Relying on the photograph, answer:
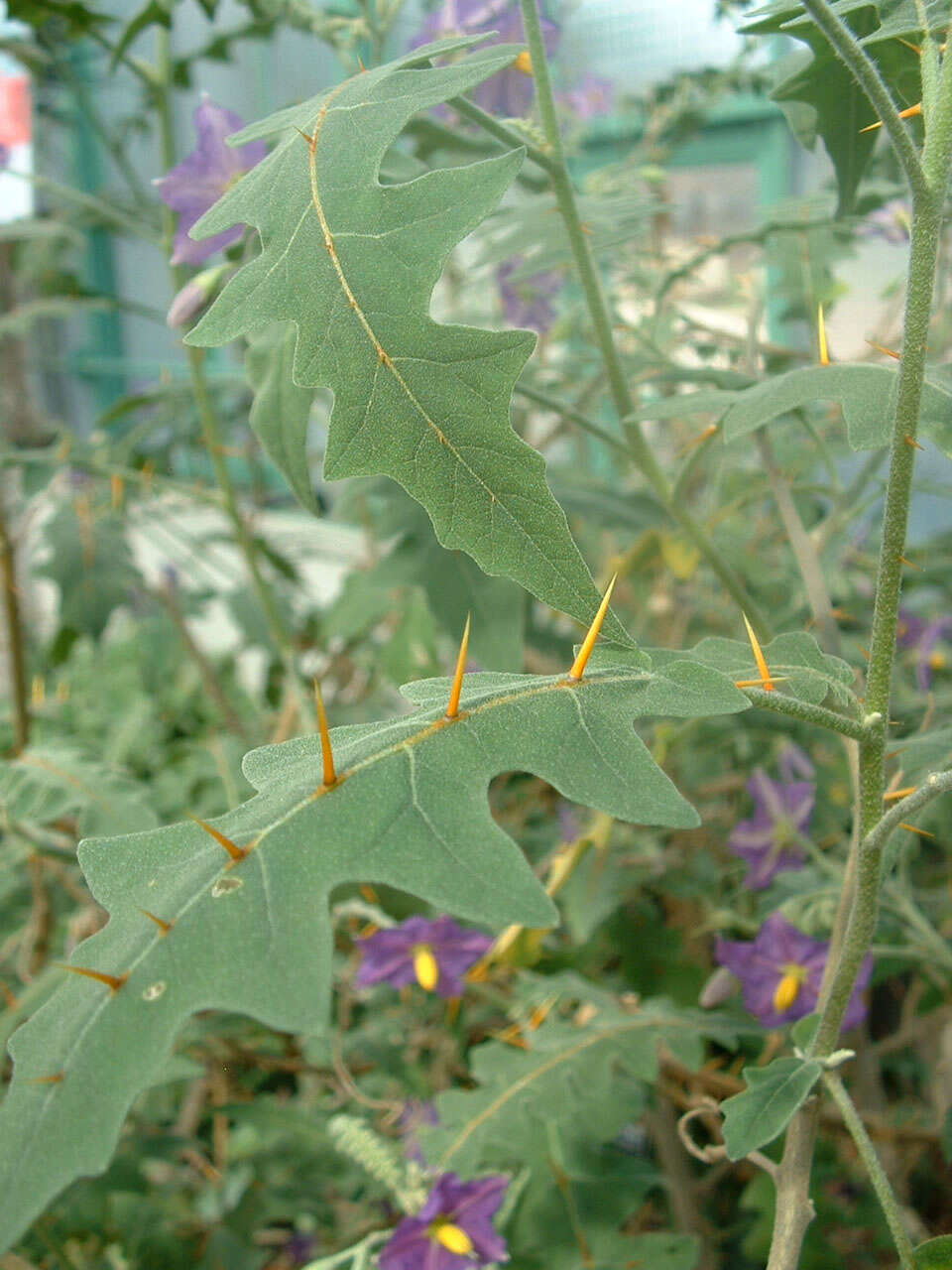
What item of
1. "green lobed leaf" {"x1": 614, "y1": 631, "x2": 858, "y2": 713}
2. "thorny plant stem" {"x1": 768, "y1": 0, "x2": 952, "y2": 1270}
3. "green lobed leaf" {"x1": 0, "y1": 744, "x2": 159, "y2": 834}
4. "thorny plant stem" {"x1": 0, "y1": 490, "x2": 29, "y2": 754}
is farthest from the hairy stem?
"thorny plant stem" {"x1": 0, "y1": 490, "x2": 29, "y2": 754}

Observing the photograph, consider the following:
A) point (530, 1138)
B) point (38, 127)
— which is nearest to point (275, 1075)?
point (530, 1138)

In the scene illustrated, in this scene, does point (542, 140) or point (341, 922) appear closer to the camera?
point (542, 140)

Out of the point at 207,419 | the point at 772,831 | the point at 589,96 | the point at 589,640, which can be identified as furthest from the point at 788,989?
the point at 589,96

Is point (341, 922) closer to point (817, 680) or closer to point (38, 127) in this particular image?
point (817, 680)

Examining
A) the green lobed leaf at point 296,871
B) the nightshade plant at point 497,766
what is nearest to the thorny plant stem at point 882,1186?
the nightshade plant at point 497,766

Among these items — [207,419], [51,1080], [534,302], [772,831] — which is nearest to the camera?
[51,1080]

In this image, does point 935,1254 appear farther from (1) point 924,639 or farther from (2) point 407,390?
(1) point 924,639

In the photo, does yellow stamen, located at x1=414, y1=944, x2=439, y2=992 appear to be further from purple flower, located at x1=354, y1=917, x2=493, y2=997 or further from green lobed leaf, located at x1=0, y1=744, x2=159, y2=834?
green lobed leaf, located at x1=0, y1=744, x2=159, y2=834

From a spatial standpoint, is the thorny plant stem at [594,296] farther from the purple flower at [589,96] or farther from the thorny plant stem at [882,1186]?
the purple flower at [589,96]
